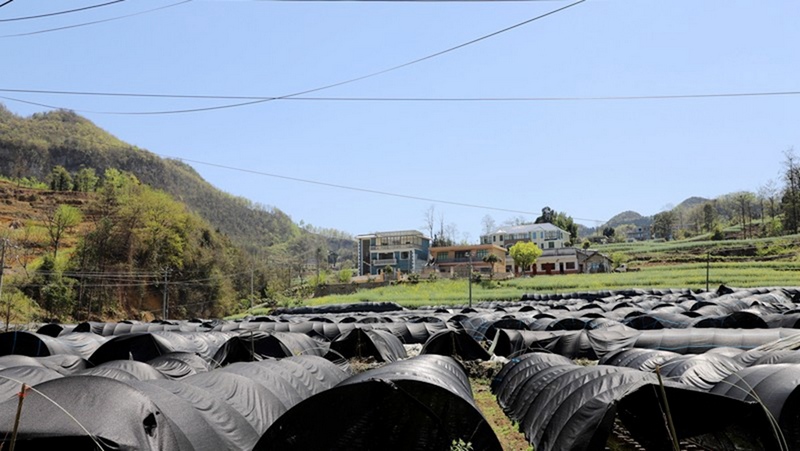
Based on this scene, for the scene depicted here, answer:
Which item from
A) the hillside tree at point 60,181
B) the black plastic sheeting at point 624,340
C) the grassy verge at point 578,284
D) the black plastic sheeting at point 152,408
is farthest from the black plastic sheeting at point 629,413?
the hillside tree at point 60,181

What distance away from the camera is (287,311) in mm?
53094

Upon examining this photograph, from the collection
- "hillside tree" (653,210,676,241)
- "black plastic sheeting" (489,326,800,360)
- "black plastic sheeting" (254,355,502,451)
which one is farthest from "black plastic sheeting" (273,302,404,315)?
"hillside tree" (653,210,676,241)

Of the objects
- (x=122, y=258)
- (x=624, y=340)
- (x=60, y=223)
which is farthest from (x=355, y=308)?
(x=60, y=223)

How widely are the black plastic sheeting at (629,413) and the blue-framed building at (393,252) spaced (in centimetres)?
7895

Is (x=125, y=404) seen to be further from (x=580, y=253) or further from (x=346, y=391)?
(x=580, y=253)

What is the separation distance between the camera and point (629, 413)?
9164mm

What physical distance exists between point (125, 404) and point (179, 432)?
76 cm

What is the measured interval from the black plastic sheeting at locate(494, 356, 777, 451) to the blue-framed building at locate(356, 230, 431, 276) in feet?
259

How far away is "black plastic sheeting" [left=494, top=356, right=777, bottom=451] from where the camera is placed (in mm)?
7363

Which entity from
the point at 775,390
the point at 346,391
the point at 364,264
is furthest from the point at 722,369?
the point at 364,264

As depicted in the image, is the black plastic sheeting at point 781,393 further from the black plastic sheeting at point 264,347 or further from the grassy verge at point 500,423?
the black plastic sheeting at point 264,347

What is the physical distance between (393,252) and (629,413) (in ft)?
274

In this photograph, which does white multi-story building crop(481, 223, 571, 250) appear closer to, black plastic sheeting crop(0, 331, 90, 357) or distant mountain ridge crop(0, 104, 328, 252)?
distant mountain ridge crop(0, 104, 328, 252)

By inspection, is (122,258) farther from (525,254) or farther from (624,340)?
(624,340)
